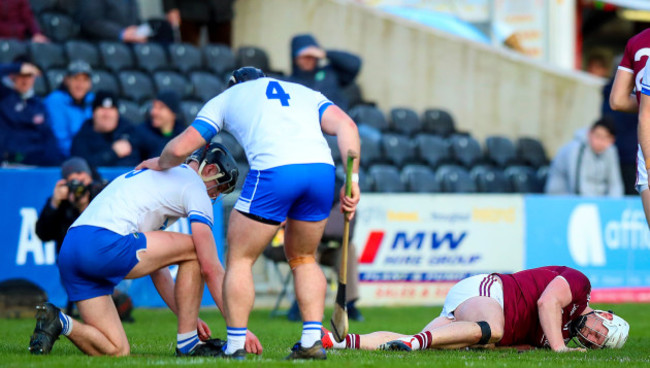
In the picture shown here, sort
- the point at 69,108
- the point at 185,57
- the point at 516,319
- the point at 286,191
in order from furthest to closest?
the point at 185,57 < the point at 69,108 < the point at 516,319 < the point at 286,191

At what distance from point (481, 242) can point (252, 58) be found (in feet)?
17.0

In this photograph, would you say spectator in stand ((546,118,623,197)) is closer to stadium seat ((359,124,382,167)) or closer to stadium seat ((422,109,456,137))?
stadium seat ((359,124,382,167))

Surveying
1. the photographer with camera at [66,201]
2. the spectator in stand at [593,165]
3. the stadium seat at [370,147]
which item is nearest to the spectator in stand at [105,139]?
the photographer with camera at [66,201]

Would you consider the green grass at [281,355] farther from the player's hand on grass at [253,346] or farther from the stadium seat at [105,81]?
the stadium seat at [105,81]

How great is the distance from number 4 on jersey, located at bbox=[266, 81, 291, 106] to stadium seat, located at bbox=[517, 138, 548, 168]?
39.0 ft

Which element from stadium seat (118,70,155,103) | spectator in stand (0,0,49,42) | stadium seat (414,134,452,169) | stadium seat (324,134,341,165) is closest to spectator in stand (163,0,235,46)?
stadium seat (118,70,155,103)

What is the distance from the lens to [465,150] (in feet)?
58.3

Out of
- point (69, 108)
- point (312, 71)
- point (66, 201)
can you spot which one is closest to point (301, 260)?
point (66, 201)

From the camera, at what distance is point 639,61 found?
7414mm

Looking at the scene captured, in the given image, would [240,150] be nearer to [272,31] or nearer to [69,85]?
[69,85]

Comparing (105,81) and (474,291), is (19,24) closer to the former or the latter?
(105,81)

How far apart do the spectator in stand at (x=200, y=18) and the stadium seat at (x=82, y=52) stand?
154 centimetres

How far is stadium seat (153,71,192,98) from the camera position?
15.9 m

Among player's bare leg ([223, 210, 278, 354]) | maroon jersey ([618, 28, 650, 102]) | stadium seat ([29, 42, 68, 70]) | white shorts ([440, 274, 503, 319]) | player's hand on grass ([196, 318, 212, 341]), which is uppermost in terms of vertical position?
stadium seat ([29, 42, 68, 70])
